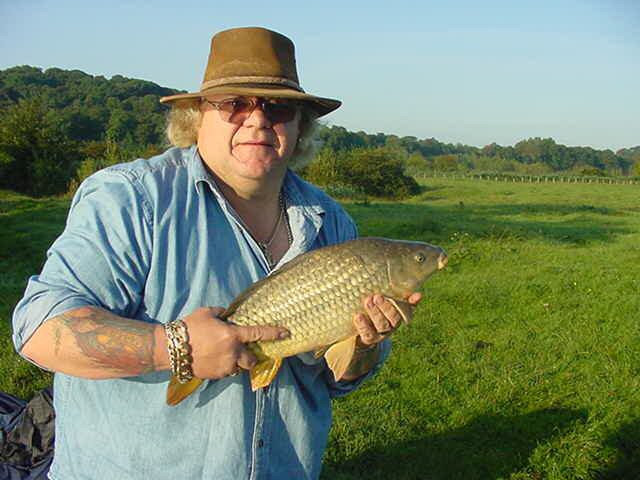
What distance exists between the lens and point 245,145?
8.05 feet

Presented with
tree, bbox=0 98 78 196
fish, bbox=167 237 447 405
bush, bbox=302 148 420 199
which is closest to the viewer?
fish, bbox=167 237 447 405

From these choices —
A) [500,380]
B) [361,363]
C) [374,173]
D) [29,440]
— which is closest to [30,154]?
[374,173]

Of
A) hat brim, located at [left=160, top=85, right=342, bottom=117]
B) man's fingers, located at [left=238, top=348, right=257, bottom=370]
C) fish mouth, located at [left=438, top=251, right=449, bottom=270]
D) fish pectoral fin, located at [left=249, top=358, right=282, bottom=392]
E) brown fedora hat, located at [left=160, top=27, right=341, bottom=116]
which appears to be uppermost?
brown fedora hat, located at [left=160, top=27, right=341, bottom=116]

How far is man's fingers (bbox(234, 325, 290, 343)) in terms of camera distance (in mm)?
2113

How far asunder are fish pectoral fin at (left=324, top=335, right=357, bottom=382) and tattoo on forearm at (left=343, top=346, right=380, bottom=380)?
98 millimetres

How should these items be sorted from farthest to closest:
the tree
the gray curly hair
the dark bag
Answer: the tree < the dark bag < the gray curly hair

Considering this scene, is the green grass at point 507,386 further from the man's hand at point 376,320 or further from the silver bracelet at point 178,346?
the silver bracelet at point 178,346

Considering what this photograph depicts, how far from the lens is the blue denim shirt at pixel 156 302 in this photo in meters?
2.08

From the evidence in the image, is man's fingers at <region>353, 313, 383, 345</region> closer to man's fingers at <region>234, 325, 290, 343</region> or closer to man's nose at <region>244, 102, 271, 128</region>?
man's fingers at <region>234, 325, 290, 343</region>

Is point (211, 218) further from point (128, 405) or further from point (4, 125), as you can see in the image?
point (4, 125)

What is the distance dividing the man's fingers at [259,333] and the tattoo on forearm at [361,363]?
42 centimetres

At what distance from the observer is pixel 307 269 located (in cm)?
240

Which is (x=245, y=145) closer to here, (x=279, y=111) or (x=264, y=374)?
(x=279, y=111)

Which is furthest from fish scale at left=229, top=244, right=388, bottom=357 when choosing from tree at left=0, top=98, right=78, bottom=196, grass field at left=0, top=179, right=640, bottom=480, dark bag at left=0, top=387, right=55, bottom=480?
tree at left=0, top=98, right=78, bottom=196
